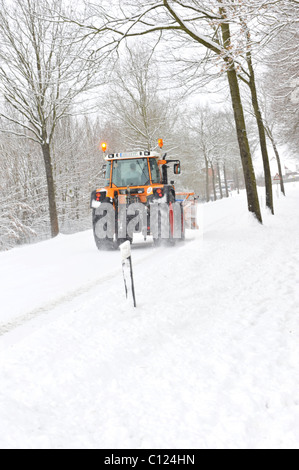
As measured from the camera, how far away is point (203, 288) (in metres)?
5.18

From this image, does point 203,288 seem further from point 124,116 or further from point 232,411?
point 124,116

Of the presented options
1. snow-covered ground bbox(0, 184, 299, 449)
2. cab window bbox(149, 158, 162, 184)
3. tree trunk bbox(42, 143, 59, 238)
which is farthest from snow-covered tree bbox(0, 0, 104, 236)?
snow-covered ground bbox(0, 184, 299, 449)

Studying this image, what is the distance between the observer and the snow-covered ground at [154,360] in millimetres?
2234

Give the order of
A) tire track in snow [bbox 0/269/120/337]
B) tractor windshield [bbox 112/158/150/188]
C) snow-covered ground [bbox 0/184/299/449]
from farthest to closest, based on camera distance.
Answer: tractor windshield [bbox 112/158/150/188] < tire track in snow [bbox 0/269/120/337] < snow-covered ground [bbox 0/184/299/449]

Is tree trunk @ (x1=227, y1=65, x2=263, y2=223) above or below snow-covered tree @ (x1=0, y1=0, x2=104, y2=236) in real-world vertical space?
below

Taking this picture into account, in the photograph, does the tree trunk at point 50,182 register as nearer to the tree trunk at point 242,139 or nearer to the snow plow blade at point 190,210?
the snow plow blade at point 190,210

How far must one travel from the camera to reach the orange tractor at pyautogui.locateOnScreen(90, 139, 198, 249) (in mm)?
8859

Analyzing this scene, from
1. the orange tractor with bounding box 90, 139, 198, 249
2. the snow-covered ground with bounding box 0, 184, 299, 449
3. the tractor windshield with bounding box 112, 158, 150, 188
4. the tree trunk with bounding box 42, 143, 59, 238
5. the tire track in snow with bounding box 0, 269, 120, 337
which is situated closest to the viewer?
the snow-covered ground with bounding box 0, 184, 299, 449

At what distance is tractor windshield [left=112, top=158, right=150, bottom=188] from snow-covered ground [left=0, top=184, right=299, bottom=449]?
146 inches

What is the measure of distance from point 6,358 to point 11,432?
1047 mm

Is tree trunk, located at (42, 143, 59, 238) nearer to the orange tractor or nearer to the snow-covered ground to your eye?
the orange tractor

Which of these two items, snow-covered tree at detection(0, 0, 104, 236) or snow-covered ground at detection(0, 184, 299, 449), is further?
snow-covered tree at detection(0, 0, 104, 236)

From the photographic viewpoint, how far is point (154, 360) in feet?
10.3

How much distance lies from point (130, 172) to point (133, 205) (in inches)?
44.8
